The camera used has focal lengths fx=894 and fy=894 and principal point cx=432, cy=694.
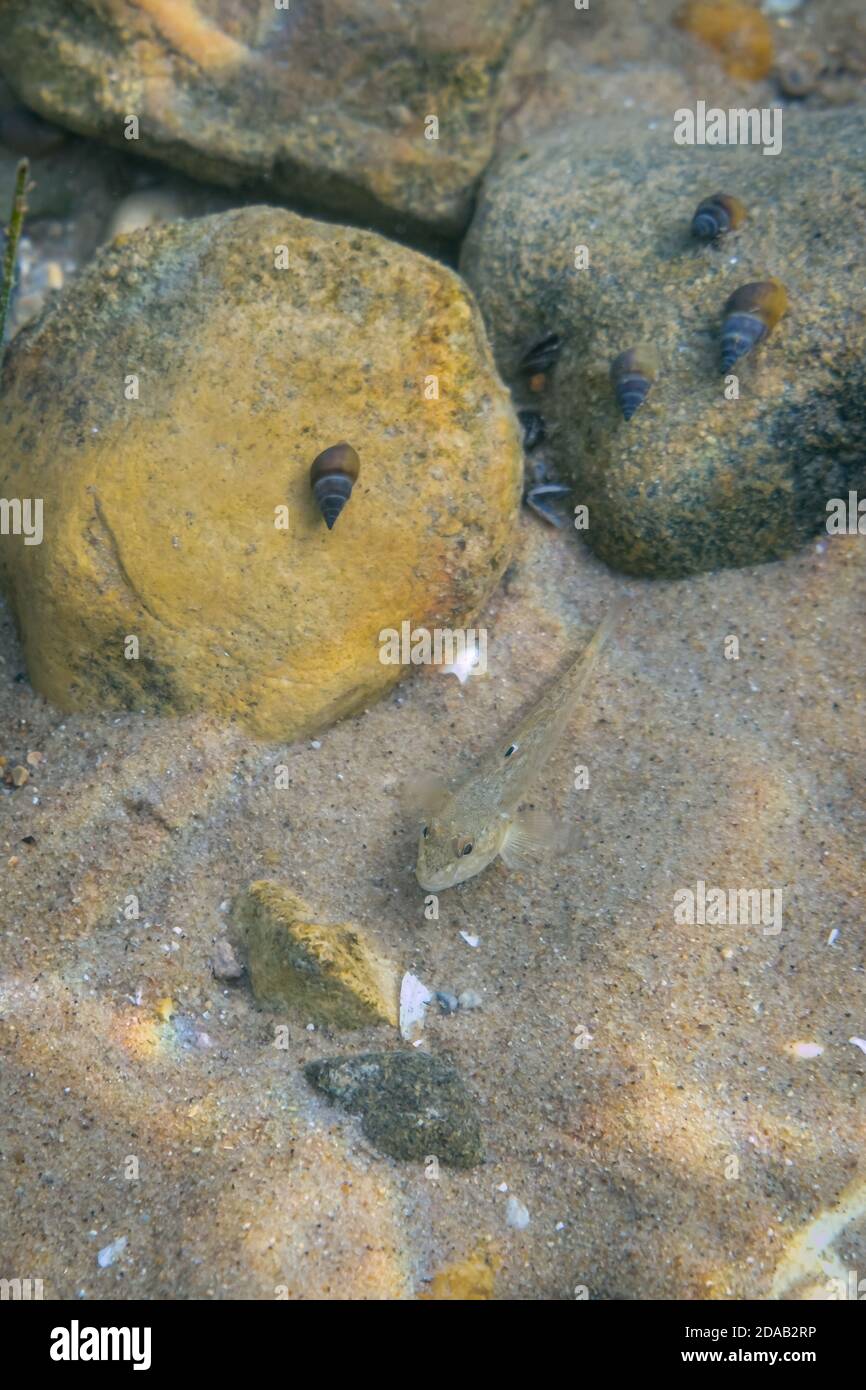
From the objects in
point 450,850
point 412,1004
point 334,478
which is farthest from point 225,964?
point 334,478

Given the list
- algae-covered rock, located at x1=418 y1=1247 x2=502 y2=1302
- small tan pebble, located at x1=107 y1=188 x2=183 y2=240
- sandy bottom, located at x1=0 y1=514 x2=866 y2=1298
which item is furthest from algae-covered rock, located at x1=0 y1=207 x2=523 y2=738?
algae-covered rock, located at x1=418 y1=1247 x2=502 y2=1302

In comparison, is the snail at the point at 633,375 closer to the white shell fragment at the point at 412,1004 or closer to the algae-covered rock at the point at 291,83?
the algae-covered rock at the point at 291,83

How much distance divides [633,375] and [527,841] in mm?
2647

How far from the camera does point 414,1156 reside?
11.7 feet

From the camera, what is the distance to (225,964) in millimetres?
4059

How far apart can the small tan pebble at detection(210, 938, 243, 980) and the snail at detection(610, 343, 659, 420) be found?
3.56 metres

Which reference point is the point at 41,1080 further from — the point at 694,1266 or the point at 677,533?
the point at 677,533

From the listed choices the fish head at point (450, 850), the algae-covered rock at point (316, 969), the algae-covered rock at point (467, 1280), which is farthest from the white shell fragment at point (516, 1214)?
the fish head at point (450, 850)

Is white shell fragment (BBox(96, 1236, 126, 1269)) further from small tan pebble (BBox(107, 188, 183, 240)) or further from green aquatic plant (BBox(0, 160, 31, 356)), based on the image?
small tan pebble (BBox(107, 188, 183, 240))

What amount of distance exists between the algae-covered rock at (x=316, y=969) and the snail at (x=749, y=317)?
143 inches

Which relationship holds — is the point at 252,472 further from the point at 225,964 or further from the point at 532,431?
the point at 225,964

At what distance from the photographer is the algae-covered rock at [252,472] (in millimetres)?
4523

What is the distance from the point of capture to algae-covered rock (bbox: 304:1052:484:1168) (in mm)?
3562

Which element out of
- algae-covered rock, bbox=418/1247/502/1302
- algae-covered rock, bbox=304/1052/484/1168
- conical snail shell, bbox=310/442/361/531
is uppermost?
conical snail shell, bbox=310/442/361/531
